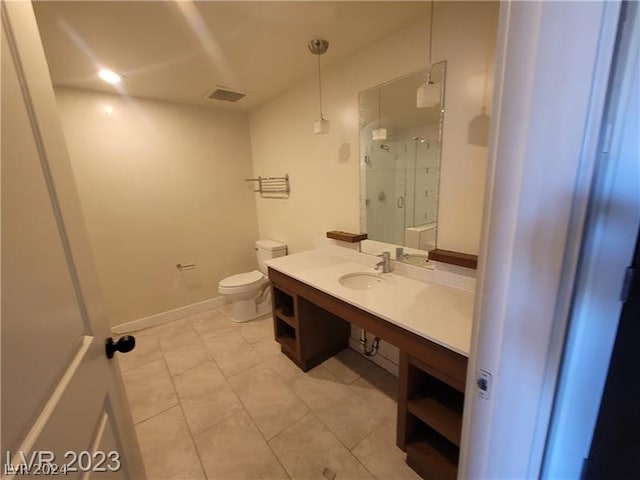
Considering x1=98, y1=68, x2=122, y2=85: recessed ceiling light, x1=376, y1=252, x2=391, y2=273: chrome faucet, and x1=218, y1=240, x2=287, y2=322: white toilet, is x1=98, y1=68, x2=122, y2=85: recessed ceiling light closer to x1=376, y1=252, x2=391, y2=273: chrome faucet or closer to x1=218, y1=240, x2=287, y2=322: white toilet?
x1=218, y1=240, x2=287, y2=322: white toilet

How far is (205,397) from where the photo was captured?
181 cm

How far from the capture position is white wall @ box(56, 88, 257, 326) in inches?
91.0

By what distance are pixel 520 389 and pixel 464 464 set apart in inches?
11.7

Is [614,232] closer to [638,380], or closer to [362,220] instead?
[638,380]

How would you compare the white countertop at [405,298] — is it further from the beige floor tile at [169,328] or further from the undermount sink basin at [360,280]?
the beige floor tile at [169,328]

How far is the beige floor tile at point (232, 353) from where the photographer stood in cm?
209

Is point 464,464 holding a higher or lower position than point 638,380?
lower

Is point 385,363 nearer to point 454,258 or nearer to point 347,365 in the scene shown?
point 347,365

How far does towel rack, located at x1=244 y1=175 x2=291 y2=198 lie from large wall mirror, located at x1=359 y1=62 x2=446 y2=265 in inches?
40.9

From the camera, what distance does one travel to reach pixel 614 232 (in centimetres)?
41

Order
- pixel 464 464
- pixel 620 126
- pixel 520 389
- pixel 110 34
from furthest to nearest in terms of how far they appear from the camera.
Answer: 1. pixel 110 34
2. pixel 464 464
3. pixel 520 389
4. pixel 620 126

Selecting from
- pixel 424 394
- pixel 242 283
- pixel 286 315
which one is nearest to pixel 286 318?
pixel 286 315

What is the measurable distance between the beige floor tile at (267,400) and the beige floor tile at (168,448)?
1.16 ft

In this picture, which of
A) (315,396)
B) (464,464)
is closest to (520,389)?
(464,464)
